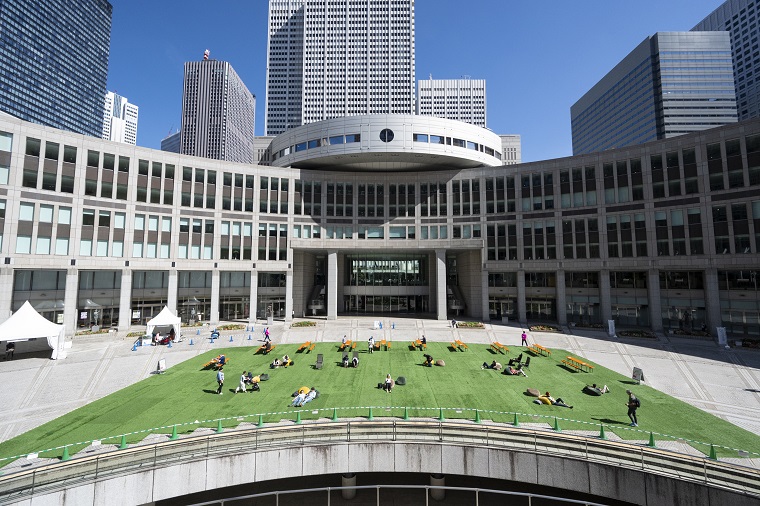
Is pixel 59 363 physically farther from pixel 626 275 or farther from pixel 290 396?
pixel 626 275

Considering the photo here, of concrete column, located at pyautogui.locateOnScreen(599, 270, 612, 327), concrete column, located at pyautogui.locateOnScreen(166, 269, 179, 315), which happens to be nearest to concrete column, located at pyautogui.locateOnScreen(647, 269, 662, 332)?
concrete column, located at pyautogui.locateOnScreen(599, 270, 612, 327)

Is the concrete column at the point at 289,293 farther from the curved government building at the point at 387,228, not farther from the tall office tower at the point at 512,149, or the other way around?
the tall office tower at the point at 512,149

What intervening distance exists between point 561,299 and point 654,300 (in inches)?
391

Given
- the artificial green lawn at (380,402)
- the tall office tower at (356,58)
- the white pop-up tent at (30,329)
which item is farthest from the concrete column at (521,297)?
the tall office tower at (356,58)

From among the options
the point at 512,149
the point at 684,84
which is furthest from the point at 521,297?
the point at 684,84

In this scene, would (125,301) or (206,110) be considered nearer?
(125,301)

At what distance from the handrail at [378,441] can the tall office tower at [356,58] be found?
458ft

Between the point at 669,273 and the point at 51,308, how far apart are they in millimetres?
73323

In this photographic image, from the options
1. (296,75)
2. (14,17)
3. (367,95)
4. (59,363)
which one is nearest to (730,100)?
(367,95)

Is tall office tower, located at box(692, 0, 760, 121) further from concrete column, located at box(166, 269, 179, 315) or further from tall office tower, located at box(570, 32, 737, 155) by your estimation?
concrete column, located at box(166, 269, 179, 315)

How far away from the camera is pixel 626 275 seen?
45781 mm

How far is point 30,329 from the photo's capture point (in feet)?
93.5

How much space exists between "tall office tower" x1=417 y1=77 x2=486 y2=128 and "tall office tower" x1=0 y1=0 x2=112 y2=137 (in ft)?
575

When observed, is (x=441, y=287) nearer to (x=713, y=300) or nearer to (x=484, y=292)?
(x=484, y=292)
